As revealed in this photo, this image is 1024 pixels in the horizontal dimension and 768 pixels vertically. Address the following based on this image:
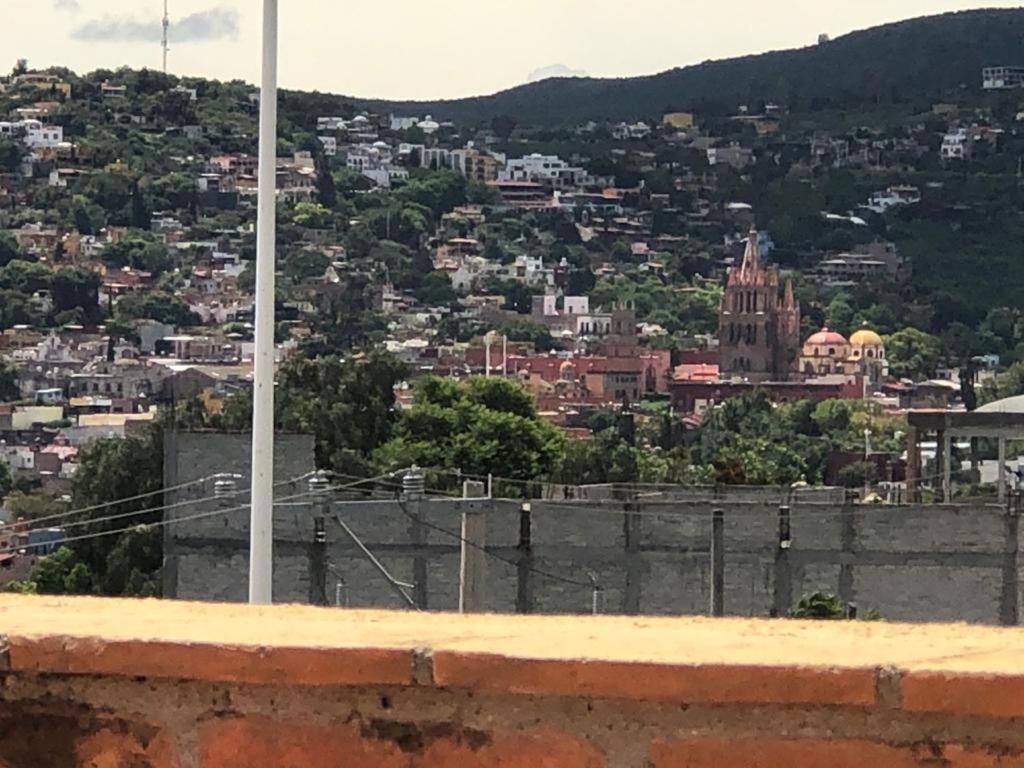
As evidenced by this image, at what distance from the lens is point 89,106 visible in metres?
118

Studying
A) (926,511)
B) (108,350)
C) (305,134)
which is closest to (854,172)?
(305,134)

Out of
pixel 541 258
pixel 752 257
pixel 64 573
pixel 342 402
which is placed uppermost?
pixel 752 257

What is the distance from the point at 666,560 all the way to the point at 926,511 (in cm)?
218

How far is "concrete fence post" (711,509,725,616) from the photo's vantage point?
58.8 ft

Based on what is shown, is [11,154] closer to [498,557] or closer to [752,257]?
[752,257]

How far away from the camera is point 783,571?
19359 mm

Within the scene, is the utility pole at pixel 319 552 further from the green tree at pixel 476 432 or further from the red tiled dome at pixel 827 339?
the red tiled dome at pixel 827 339

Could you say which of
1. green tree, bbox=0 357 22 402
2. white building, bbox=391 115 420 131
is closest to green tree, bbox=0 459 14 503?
green tree, bbox=0 357 22 402

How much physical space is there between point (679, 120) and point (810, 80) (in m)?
10.2

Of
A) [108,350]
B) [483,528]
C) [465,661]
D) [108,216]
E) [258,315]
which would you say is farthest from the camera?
[108,216]

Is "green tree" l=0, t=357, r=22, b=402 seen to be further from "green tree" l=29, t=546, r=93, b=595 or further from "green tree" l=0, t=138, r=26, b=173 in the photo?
"green tree" l=29, t=546, r=93, b=595

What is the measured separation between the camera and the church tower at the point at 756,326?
113000 millimetres

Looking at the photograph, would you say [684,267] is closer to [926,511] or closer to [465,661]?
[926,511]

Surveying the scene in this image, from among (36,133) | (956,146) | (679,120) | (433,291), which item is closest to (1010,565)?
(433,291)
